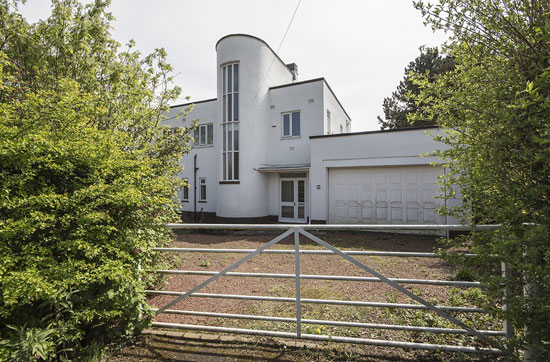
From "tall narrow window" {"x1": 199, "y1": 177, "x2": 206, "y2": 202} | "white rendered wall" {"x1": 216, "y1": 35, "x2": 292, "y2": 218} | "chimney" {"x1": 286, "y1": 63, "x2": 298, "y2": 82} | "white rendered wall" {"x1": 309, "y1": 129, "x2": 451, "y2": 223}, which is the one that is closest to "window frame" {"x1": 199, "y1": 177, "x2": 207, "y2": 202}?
"tall narrow window" {"x1": 199, "y1": 177, "x2": 206, "y2": 202}

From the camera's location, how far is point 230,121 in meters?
14.3

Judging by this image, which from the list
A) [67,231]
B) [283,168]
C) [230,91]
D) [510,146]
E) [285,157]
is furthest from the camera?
[285,157]

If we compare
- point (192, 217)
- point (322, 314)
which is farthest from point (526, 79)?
point (192, 217)

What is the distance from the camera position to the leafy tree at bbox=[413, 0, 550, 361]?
1900 millimetres

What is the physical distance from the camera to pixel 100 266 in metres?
2.61

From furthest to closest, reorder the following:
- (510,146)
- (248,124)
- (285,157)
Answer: (285,157) → (248,124) → (510,146)

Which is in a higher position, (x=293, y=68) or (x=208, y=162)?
(x=293, y=68)

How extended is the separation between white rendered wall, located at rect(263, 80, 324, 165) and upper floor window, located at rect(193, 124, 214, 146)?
13.3 ft

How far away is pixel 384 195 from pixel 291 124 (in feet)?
21.0

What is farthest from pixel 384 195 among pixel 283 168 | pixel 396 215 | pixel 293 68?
pixel 293 68

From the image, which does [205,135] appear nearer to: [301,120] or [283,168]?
[283,168]

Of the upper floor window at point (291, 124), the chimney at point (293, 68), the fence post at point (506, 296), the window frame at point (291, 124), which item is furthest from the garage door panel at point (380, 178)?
the chimney at point (293, 68)

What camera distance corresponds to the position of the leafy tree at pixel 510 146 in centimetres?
190

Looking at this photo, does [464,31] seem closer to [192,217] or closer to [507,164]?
[507,164]
